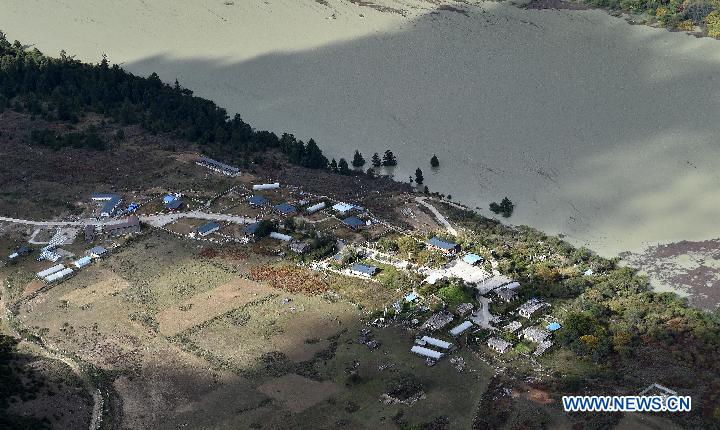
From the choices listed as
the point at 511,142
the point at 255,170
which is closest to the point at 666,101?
the point at 511,142

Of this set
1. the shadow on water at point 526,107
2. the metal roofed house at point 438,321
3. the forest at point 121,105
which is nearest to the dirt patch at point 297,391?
the metal roofed house at point 438,321

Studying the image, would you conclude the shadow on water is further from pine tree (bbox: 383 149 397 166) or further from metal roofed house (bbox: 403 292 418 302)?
metal roofed house (bbox: 403 292 418 302)

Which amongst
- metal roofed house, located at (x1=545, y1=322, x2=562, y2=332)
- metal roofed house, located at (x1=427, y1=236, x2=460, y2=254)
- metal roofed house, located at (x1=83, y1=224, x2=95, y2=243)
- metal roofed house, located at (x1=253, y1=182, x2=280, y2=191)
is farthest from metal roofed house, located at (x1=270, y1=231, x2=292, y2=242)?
metal roofed house, located at (x1=545, y1=322, x2=562, y2=332)

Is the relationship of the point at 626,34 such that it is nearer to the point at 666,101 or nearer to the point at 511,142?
the point at 666,101

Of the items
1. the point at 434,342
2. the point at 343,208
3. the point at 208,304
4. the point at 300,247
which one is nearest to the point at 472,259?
the point at 434,342

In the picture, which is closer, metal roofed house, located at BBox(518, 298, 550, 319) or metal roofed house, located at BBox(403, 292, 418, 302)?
metal roofed house, located at BBox(518, 298, 550, 319)
